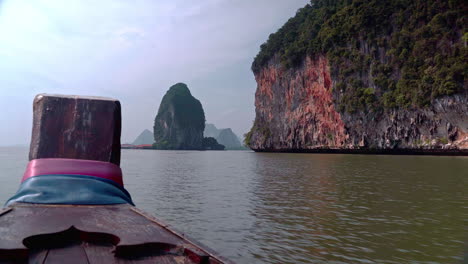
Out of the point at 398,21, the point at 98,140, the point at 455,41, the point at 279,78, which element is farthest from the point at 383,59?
the point at 98,140

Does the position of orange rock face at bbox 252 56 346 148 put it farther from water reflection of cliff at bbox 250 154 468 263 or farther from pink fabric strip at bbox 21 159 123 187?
pink fabric strip at bbox 21 159 123 187

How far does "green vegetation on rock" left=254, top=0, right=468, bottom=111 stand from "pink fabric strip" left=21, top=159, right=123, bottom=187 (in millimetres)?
36487

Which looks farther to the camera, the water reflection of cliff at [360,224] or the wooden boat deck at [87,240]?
the water reflection of cliff at [360,224]

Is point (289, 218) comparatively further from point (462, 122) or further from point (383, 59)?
point (383, 59)

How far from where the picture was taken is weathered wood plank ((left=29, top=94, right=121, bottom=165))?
3033mm

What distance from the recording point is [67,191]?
2.67 metres

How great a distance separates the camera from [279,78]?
2344 inches

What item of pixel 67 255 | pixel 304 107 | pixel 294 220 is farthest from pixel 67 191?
pixel 304 107

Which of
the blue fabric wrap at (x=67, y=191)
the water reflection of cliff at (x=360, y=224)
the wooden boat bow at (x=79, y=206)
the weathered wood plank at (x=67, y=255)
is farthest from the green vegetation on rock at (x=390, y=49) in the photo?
the weathered wood plank at (x=67, y=255)

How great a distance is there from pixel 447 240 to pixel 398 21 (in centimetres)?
4076

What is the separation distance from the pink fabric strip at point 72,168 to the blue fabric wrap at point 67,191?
6 cm

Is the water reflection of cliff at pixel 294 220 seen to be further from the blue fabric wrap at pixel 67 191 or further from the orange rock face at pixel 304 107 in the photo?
the orange rock face at pixel 304 107

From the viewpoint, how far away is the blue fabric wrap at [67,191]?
255 cm

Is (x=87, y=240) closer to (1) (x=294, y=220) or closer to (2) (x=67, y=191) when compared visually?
(2) (x=67, y=191)
